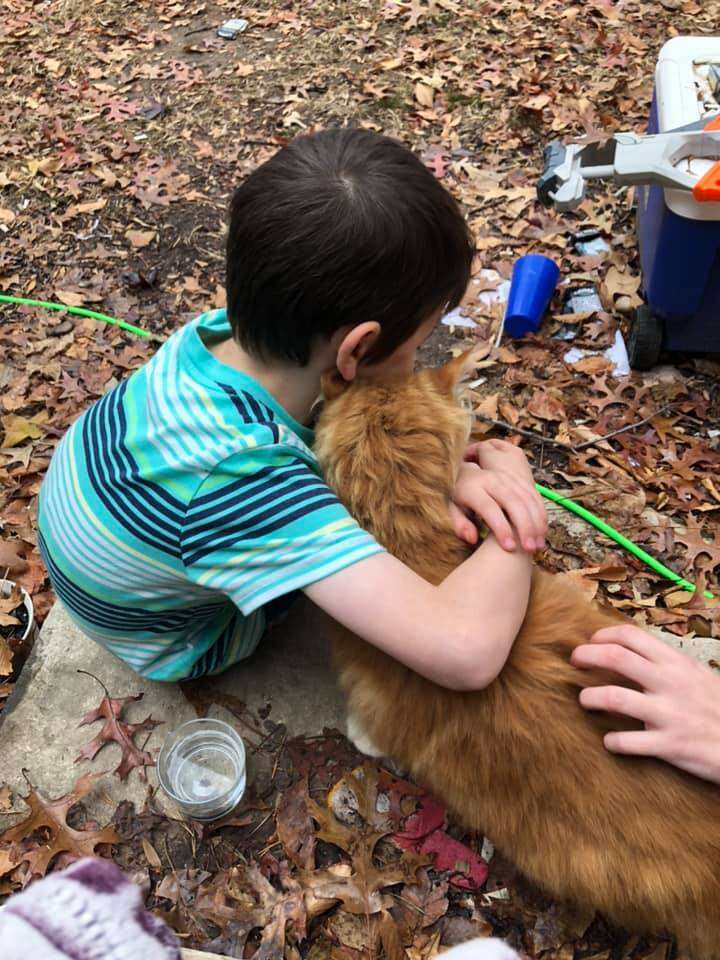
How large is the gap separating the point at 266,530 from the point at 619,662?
2.98 feet

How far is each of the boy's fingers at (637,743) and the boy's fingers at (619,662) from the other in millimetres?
130

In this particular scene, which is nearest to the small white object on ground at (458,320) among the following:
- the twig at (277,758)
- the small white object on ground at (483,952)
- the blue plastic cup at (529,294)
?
the blue plastic cup at (529,294)

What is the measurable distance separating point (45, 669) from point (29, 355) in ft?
7.72

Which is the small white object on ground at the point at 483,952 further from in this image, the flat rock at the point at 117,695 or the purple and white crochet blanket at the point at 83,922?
the flat rock at the point at 117,695

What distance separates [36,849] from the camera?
7.48ft

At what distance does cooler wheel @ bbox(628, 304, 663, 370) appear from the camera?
361cm

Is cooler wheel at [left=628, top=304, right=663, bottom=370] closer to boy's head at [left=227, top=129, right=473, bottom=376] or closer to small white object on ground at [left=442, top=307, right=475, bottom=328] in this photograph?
small white object on ground at [left=442, top=307, right=475, bottom=328]

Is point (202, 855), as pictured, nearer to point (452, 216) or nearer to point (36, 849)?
point (36, 849)

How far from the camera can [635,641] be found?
1775 millimetres

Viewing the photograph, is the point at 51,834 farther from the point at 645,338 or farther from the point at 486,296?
the point at 486,296

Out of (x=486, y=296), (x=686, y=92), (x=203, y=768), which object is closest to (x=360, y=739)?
(x=203, y=768)

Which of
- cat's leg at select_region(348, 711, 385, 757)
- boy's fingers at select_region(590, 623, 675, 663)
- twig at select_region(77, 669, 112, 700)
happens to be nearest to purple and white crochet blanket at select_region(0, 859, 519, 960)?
boy's fingers at select_region(590, 623, 675, 663)

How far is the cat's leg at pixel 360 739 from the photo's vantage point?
2.28 m

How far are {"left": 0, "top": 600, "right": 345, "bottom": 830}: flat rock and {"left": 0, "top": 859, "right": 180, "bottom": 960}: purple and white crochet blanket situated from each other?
161 cm
